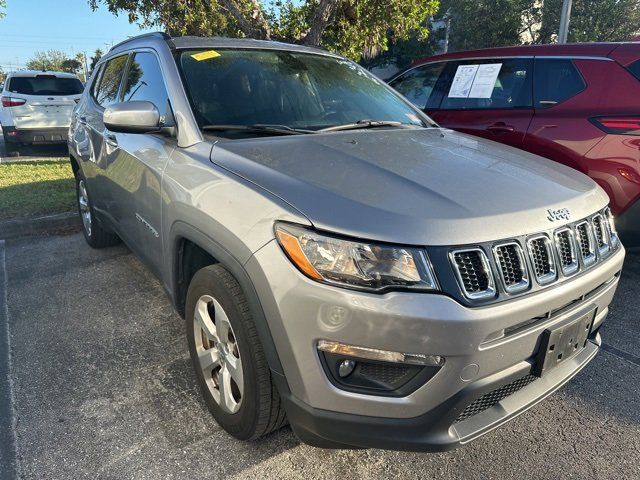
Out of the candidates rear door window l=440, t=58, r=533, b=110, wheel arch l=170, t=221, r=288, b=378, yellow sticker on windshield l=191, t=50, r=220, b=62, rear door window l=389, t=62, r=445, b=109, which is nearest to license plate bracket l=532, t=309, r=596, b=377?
wheel arch l=170, t=221, r=288, b=378

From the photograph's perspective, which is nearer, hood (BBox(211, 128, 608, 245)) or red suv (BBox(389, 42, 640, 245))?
hood (BBox(211, 128, 608, 245))

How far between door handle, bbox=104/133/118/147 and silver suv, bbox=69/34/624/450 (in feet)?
2.46

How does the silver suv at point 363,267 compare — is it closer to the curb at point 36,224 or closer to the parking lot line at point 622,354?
the parking lot line at point 622,354

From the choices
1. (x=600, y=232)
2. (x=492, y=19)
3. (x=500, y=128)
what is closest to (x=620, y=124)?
(x=500, y=128)

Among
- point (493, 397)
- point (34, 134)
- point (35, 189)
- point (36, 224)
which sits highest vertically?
point (493, 397)

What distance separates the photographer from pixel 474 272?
1676mm

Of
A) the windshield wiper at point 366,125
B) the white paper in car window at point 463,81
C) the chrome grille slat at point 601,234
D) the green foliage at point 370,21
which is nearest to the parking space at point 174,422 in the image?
the chrome grille slat at point 601,234

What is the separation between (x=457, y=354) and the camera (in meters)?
1.61

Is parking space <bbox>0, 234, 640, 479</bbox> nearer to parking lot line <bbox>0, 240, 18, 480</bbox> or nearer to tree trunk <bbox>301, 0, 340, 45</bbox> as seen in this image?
parking lot line <bbox>0, 240, 18, 480</bbox>

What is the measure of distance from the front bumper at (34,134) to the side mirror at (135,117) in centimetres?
934

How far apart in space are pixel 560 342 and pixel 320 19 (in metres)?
6.23

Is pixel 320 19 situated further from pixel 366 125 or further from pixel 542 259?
pixel 542 259

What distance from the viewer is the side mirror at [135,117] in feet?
8.12

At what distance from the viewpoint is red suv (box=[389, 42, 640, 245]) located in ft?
11.8
